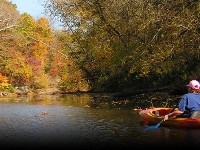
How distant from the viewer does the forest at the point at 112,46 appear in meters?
21.9

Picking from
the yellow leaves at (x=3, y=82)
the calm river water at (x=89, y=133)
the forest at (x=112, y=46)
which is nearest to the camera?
the calm river water at (x=89, y=133)

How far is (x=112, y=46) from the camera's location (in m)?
32.5

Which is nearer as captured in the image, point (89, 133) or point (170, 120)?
point (89, 133)

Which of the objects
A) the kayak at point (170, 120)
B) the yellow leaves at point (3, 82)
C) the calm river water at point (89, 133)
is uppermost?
the yellow leaves at point (3, 82)

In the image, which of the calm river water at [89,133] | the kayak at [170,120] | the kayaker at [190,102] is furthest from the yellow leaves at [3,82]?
the kayaker at [190,102]

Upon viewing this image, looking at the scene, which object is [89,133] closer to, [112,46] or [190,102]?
[190,102]

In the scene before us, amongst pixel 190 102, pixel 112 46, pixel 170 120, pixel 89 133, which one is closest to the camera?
pixel 89 133

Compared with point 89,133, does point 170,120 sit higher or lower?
higher

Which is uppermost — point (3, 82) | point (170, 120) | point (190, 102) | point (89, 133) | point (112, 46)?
point (112, 46)

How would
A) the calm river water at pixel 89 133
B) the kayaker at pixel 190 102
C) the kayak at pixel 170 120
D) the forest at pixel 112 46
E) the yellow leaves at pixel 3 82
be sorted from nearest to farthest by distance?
the calm river water at pixel 89 133 → the kayak at pixel 170 120 → the kayaker at pixel 190 102 → the forest at pixel 112 46 → the yellow leaves at pixel 3 82

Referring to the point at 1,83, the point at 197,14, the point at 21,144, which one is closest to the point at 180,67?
the point at 197,14

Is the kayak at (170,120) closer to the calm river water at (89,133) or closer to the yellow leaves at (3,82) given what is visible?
the calm river water at (89,133)

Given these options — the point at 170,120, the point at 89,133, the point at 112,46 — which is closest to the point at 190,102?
the point at 170,120

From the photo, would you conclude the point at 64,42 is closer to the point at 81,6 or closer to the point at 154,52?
the point at 81,6
